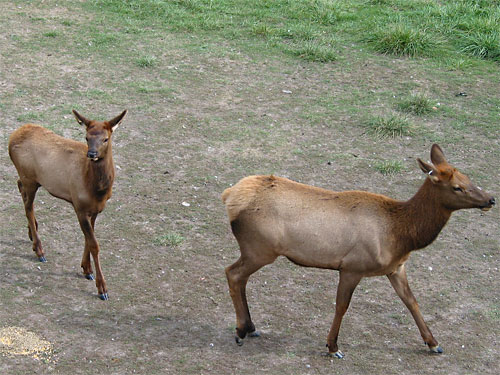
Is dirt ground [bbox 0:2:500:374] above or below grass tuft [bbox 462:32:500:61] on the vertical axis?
below

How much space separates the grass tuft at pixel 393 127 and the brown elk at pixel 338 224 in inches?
165

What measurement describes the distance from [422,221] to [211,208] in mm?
3088

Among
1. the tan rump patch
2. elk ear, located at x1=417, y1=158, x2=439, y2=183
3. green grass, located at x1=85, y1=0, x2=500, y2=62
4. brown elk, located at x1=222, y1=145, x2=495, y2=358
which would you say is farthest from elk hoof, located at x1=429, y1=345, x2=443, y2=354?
green grass, located at x1=85, y1=0, x2=500, y2=62

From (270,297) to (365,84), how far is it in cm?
598

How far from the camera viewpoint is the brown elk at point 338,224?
6.46 m

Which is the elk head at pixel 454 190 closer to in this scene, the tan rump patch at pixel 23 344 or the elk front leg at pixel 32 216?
the tan rump patch at pixel 23 344

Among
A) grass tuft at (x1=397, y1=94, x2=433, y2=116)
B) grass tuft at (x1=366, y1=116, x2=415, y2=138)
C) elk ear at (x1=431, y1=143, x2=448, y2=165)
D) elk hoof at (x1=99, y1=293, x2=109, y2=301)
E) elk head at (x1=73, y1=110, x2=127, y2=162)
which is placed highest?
elk ear at (x1=431, y1=143, x2=448, y2=165)

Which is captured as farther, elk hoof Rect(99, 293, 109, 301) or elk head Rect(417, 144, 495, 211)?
elk hoof Rect(99, 293, 109, 301)

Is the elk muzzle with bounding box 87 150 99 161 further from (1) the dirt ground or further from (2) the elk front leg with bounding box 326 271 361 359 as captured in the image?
(2) the elk front leg with bounding box 326 271 361 359

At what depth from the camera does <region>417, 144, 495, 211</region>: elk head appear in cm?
649

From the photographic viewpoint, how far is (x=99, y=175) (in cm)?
722

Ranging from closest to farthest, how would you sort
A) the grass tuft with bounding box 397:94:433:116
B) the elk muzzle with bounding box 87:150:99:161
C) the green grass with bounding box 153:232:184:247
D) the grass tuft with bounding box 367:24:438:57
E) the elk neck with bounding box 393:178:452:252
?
the elk neck with bounding box 393:178:452:252
the elk muzzle with bounding box 87:150:99:161
the green grass with bounding box 153:232:184:247
the grass tuft with bounding box 397:94:433:116
the grass tuft with bounding box 367:24:438:57

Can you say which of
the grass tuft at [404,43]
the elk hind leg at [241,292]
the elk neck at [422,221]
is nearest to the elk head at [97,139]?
the elk hind leg at [241,292]

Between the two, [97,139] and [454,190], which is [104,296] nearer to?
[97,139]
